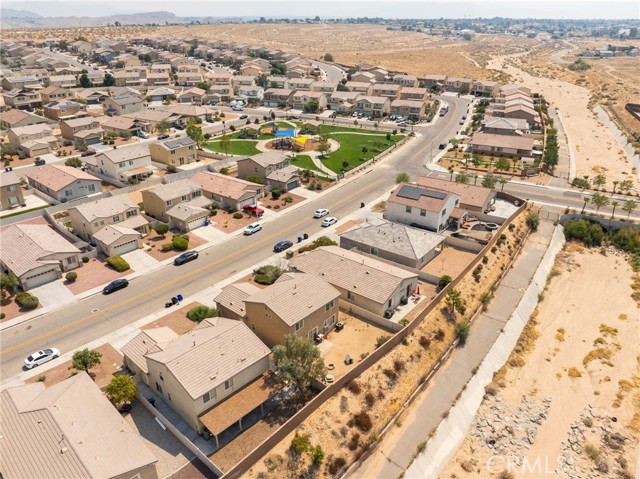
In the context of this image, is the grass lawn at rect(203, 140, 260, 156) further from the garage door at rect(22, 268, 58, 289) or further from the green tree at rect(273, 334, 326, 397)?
the green tree at rect(273, 334, 326, 397)

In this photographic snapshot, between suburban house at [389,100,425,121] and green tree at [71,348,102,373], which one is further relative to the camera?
suburban house at [389,100,425,121]

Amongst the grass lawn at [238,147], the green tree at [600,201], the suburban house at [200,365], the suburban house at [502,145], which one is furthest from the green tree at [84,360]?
the suburban house at [502,145]

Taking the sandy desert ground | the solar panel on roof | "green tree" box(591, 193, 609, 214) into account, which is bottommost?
the sandy desert ground

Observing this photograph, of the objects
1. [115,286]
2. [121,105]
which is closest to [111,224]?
[115,286]

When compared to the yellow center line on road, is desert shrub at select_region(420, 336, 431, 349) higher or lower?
higher

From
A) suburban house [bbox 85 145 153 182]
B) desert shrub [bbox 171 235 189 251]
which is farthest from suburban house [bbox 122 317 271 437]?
suburban house [bbox 85 145 153 182]

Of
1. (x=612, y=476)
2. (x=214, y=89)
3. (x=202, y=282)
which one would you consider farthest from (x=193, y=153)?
(x=612, y=476)

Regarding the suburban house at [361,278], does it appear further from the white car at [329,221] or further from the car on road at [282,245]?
the white car at [329,221]
